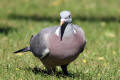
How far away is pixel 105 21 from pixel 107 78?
19.5 feet

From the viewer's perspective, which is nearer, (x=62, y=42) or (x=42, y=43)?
(x=62, y=42)

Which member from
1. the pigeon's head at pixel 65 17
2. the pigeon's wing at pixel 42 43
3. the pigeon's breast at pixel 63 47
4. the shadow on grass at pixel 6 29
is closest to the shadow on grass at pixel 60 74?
the pigeon's wing at pixel 42 43

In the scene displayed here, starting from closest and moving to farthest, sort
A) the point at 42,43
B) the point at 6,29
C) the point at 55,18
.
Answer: the point at 42,43 → the point at 6,29 → the point at 55,18

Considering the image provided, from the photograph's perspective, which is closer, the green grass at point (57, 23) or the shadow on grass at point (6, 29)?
the green grass at point (57, 23)

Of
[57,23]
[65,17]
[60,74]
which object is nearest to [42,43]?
[65,17]

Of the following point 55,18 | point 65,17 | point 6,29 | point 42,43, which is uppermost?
point 65,17

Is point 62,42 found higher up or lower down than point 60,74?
higher up

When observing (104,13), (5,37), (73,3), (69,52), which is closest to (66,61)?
(69,52)

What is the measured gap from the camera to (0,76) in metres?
5.41

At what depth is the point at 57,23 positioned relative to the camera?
10914 millimetres

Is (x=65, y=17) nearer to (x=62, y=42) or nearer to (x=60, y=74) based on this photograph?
(x=62, y=42)

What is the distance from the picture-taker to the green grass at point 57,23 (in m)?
5.92

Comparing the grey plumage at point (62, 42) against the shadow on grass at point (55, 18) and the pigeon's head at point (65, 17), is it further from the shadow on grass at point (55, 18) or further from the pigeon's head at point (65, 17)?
the shadow on grass at point (55, 18)

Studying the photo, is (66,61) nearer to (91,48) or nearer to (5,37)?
(91,48)
